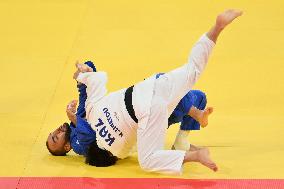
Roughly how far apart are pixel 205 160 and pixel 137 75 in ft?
6.50

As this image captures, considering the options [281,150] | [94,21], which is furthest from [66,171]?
[94,21]

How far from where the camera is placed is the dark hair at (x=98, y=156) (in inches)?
177

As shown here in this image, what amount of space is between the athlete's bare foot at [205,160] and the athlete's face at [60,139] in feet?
3.28

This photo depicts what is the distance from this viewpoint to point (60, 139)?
4594 mm

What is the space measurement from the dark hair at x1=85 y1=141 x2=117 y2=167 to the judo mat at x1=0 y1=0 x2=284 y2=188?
6 cm

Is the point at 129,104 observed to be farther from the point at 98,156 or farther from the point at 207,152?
the point at 207,152

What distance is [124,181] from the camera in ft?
14.0

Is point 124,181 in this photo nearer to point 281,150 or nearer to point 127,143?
point 127,143

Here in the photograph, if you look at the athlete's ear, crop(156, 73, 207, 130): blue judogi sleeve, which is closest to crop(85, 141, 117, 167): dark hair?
the athlete's ear

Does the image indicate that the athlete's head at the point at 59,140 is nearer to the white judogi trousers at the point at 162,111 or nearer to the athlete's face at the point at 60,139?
the athlete's face at the point at 60,139

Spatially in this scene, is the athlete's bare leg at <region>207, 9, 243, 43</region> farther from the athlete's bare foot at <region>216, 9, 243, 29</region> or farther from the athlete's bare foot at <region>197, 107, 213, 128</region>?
the athlete's bare foot at <region>197, 107, 213, 128</region>

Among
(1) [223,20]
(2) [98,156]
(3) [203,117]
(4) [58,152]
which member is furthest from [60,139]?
(1) [223,20]

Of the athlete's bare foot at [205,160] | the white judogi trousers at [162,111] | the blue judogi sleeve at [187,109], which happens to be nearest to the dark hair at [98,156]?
the white judogi trousers at [162,111]

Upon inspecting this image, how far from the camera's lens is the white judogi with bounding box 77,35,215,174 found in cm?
425
